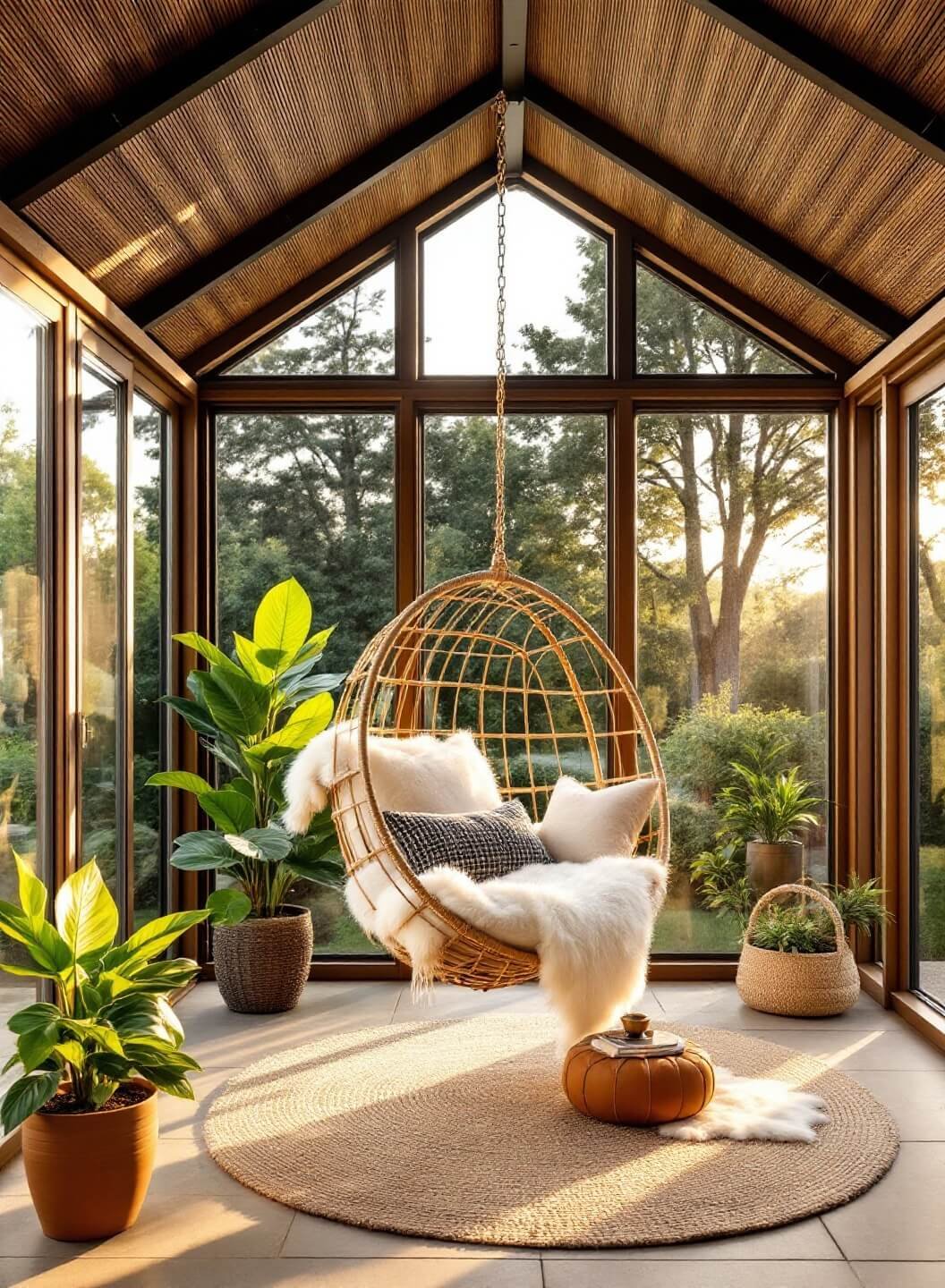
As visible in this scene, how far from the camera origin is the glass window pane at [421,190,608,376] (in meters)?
5.29

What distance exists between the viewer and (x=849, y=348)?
16.5 feet

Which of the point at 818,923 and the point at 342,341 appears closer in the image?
the point at 818,923

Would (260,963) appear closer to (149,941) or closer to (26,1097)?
(149,941)

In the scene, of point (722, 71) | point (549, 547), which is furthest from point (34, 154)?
point (549, 547)

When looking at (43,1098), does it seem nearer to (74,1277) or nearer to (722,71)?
(74,1277)

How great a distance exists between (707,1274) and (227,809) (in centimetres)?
246

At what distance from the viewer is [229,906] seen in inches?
172

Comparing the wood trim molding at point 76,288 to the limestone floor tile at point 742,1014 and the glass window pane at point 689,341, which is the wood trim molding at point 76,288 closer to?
the glass window pane at point 689,341

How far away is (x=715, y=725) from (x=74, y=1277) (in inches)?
131

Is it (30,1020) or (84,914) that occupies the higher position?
(84,914)

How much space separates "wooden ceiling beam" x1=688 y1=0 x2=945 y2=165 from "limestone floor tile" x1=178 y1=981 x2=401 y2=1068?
11.0 ft

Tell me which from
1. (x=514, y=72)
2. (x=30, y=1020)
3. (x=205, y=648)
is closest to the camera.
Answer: (x=30, y=1020)

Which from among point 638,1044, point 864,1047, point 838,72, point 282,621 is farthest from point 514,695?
point 838,72

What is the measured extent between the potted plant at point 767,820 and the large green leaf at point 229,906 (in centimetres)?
194
